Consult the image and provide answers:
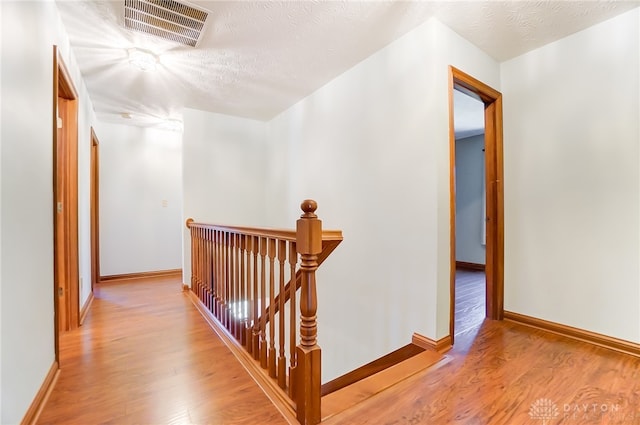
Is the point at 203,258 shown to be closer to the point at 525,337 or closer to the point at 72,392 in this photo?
the point at 72,392

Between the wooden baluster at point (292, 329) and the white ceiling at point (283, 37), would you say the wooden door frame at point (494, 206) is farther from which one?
the wooden baluster at point (292, 329)

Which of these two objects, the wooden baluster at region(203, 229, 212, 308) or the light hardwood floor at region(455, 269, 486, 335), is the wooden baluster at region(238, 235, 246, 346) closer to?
the wooden baluster at region(203, 229, 212, 308)

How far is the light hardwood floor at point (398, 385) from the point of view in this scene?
1.33 m

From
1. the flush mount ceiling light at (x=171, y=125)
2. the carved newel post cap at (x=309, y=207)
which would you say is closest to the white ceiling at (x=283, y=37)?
the flush mount ceiling light at (x=171, y=125)

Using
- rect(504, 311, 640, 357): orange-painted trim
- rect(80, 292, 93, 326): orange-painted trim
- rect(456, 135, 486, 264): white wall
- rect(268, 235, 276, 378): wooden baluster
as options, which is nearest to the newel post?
rect(268, 235, 276, 378): wooden baluster

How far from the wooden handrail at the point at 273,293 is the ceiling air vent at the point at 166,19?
146 centimetres

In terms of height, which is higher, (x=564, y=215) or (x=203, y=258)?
(x=564, y=215)

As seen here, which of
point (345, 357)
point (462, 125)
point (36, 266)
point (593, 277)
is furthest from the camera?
point (462, 125)

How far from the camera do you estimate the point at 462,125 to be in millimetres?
4418

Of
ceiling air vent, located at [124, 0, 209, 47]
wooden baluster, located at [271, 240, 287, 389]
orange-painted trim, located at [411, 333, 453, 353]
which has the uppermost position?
ceiling air vent, located at [124, 0, 209, 47]

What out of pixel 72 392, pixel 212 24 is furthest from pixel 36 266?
pixel 212 24

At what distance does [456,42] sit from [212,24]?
1734mm

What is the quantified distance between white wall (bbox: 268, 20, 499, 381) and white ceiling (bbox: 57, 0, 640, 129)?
0.47 feet

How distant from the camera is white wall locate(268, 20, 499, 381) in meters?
1.95
